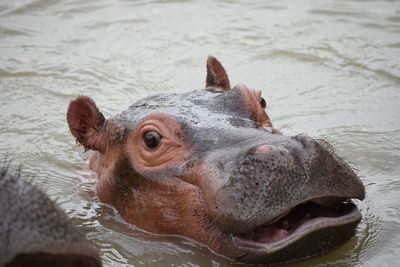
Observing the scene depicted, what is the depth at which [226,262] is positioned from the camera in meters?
4.23

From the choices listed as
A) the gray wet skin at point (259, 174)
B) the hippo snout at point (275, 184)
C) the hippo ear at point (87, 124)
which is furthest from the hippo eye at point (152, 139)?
the hippo snout at point (275, 184)

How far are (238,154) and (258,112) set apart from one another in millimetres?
994

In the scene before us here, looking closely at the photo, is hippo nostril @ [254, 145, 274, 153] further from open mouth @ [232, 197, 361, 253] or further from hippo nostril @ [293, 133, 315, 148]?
open mouth @ [232, 197, 361, 253]

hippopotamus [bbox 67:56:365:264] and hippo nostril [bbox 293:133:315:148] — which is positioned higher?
hippo nostril [bbox 293:133:315:148]

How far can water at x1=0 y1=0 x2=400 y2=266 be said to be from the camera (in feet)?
16.5

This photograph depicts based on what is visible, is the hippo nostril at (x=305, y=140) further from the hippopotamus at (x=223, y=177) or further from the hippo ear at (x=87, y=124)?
the hippo ear at (x=87, y=124)

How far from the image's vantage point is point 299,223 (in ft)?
12.7

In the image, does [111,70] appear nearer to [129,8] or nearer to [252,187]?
[129,8]

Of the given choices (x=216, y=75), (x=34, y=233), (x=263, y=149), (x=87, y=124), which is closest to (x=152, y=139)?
(x=87, y=124)

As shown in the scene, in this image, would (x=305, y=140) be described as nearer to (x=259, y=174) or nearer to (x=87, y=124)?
(x=259, y=174)

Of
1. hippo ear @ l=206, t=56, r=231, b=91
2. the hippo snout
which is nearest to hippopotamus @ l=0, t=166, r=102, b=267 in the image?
the hippo snout

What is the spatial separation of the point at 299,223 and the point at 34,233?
1.67 m

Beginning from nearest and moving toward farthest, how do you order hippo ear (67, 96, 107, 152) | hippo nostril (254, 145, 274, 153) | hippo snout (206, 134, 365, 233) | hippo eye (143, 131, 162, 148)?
hippo snout (206, 134, 365, 233)
hippo nostril (254, 145, 274, 153)
hippo eye (143, 131, 162, 148)
hippo ear (67, 96, 107, 152)

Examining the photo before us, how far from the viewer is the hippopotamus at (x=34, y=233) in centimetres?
290
